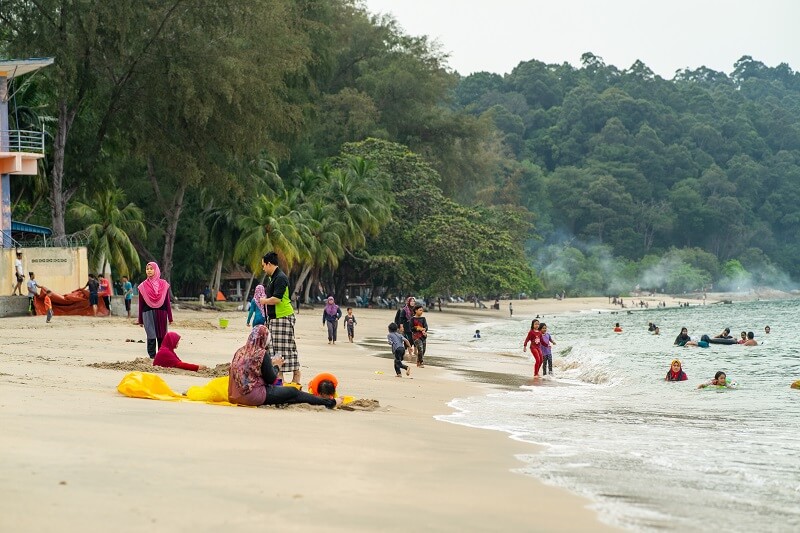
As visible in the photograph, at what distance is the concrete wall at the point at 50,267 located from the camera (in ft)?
102

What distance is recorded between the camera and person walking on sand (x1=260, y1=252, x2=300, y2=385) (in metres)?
13.0

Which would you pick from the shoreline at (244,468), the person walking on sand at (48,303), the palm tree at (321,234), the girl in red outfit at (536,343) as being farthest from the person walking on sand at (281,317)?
the palm tree at (321,234)

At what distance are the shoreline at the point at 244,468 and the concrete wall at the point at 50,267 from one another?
64.5 feet

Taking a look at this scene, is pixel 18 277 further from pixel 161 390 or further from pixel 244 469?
pixel 244 469

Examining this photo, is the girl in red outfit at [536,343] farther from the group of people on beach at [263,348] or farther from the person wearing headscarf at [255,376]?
the person wearing headscarf at [255,376]

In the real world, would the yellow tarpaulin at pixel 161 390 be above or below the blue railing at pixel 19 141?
below

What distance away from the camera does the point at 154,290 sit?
14742 millimetres

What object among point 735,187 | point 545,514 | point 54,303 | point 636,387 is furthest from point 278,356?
point 735,187

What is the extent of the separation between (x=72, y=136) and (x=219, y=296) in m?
21.1

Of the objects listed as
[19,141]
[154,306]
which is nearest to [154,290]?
[154,306]

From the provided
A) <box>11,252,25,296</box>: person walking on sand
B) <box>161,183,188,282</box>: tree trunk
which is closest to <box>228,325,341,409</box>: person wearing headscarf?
<box>11,252,25,296</box>: person walking on sand

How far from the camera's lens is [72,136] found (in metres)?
38.4

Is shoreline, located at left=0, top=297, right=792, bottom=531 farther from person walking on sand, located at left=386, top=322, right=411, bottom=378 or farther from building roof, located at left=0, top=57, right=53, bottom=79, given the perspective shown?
building roof, located at left=0, top=57, right=53, bottom=79

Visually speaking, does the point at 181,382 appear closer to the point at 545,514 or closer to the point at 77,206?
the point at 545,514
